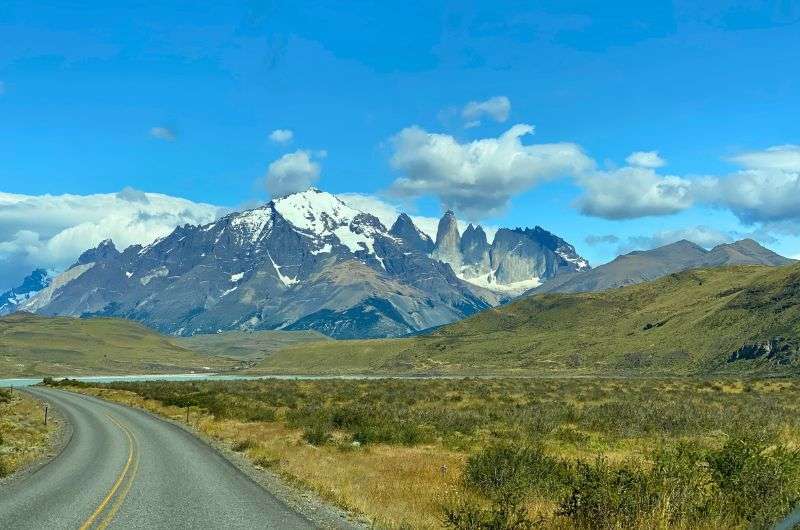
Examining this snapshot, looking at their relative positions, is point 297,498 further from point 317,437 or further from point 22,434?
point 22,434

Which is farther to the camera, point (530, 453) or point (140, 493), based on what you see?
point (530, 453)

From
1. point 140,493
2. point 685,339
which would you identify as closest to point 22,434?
point 140,493

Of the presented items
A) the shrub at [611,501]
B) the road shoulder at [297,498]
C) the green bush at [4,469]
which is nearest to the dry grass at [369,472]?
the road shoulder at [297,498]

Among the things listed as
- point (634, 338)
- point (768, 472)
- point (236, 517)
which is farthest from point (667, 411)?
point (634, 338)

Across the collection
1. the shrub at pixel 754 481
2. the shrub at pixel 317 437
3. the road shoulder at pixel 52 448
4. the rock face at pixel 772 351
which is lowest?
the rock face at pixel 772 351

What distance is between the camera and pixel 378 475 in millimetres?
23250

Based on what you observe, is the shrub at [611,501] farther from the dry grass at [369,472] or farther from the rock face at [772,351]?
the rock face at [772,351]

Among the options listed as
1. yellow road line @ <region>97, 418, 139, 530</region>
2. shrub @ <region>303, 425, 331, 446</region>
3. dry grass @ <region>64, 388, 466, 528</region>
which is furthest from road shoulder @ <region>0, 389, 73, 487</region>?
shrub @ <region>303, 425, 331, 446</region>

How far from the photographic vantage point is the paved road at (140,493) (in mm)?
15531

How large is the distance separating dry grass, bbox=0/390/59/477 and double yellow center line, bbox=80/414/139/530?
4051mm

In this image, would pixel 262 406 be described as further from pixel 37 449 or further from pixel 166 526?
pixel 166 526

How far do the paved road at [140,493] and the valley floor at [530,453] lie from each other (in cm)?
221

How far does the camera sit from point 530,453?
21641 mm

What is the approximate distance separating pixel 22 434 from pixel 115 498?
2480 cm
